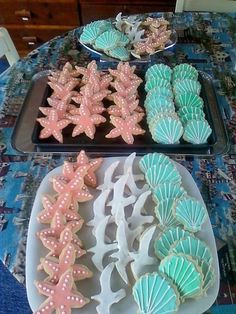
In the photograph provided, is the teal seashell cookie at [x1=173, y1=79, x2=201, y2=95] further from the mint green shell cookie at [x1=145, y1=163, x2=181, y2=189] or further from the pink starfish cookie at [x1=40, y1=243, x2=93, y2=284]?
the pink starfish cookie at [x1=40, y1=243, x2=93, y2=284]

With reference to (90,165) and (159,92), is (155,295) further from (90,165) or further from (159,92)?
(159,92)

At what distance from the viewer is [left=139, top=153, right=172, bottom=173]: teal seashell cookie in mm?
660

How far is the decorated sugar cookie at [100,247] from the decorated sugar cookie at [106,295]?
0.10 ft

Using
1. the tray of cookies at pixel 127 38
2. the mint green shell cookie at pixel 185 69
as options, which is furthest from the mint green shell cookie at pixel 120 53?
the mint green shell cookie at pixel 185 69

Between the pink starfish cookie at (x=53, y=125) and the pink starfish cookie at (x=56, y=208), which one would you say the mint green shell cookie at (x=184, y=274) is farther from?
the pink starfish cookie at (x=53, y=125)

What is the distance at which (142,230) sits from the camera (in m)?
0.58

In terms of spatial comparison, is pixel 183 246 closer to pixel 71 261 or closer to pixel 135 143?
pixel 71 261

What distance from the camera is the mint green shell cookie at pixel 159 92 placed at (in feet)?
2.69

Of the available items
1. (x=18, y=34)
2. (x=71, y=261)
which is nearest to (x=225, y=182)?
(x=71, y=261)

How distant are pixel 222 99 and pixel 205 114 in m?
0.09

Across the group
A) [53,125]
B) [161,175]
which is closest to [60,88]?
[53,125]

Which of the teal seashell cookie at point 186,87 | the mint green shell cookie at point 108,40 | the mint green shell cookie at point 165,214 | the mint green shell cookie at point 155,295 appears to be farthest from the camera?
the mint green shell cookie at point 108,40

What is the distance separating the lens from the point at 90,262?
0.55 meters

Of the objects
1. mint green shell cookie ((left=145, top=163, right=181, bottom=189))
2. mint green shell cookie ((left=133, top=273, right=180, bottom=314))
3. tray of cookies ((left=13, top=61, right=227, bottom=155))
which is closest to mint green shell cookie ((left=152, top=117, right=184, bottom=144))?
tray of cookies ((left=13, top=61, right=227, bottom=155))
